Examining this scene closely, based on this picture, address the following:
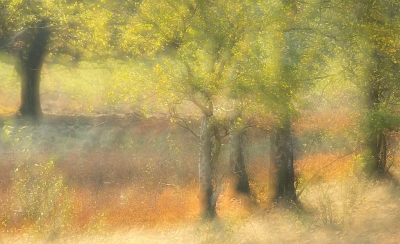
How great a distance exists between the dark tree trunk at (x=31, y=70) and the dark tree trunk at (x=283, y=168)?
16.7 meters

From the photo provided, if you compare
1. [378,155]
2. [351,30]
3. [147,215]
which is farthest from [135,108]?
[351,30]

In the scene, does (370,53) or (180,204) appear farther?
(180,204)

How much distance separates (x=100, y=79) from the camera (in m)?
28.6

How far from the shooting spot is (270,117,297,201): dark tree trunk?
1436 centimetres

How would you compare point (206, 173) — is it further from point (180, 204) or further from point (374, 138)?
point (374, 138)

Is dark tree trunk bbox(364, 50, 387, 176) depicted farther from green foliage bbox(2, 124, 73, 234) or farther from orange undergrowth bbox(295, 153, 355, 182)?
green foliage bbox(2, 124, 73, 234)

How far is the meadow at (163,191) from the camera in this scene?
12.2 meters

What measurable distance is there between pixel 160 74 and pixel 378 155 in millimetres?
7787

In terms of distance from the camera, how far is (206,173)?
1330 cm

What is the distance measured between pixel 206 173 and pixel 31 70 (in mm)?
18678

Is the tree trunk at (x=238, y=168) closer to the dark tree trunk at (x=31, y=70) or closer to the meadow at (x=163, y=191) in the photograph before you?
the meadow at (x=163, y=191)

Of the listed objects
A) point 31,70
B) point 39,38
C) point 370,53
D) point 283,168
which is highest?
point 370,53

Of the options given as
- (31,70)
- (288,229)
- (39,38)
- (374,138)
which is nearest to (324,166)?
(374,138)

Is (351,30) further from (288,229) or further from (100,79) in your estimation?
(100,79)
